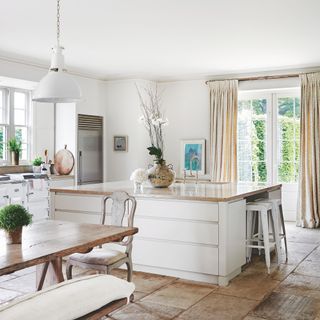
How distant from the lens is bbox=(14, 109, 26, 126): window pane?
7.27m

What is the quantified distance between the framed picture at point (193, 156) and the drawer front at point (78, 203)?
145 inches

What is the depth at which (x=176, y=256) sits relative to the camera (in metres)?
4.29

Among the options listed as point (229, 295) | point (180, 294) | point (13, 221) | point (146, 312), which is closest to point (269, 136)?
point (229, 295)

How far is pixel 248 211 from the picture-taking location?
4.86m

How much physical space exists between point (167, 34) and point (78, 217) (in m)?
2.42

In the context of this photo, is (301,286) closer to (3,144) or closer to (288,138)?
(288,138)

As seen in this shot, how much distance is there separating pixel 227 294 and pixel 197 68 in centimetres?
467

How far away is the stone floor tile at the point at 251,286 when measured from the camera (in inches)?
151

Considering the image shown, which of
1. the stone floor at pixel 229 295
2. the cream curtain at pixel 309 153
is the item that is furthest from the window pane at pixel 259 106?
the stone floor at pixel 229 295

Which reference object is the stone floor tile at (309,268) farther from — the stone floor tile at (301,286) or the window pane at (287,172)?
the window pane at (287,172)

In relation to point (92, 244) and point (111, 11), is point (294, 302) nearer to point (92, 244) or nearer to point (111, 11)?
point (92, 244)

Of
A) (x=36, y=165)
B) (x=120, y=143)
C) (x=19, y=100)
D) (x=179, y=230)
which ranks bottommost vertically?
(x=179, y=230)

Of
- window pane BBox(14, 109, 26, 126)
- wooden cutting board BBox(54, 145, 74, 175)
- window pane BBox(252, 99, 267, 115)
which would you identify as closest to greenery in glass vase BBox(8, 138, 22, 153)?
window pane BBox(14, 109, 26, 126)

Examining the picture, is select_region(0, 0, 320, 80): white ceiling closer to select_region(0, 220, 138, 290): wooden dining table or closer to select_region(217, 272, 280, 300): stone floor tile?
select_region(0, 220, 138, 290): wooden dining table
